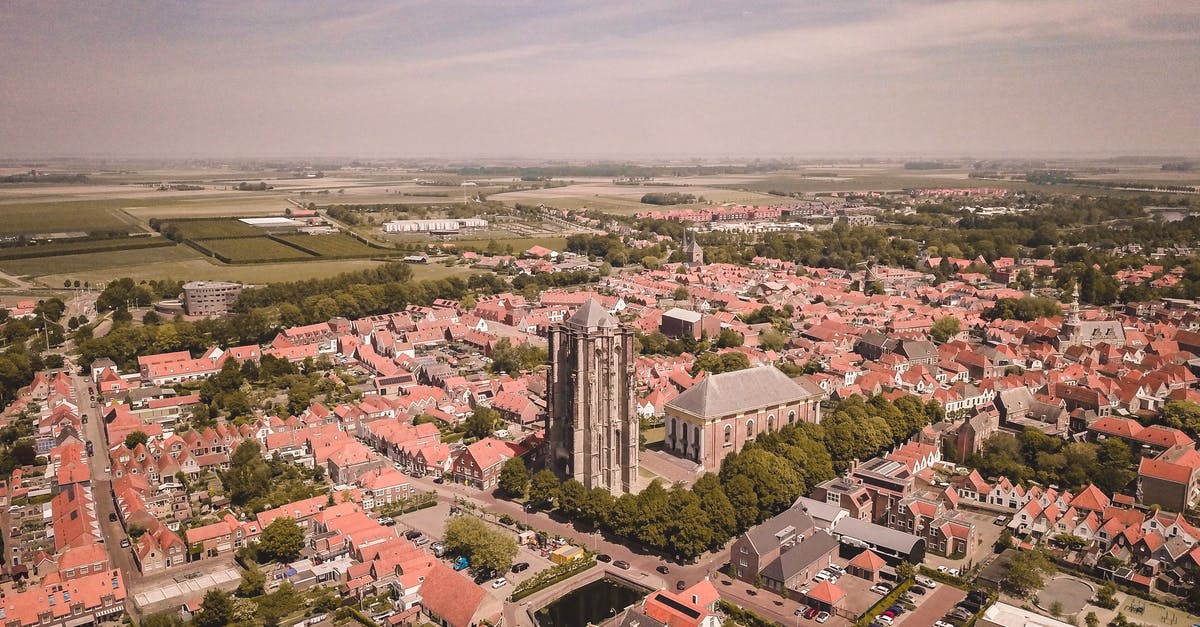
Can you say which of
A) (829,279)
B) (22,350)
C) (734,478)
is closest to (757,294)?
(829,279)

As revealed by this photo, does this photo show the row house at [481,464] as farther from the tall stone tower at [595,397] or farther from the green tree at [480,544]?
the green tree at [480,544]

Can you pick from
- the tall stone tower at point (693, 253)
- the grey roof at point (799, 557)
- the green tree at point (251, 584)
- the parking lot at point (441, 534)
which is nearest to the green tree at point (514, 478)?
the parking lot at point (441, 534)

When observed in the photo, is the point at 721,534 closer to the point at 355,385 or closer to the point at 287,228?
the point at 355,385

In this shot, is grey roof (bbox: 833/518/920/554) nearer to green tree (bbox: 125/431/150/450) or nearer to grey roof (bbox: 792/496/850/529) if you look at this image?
grey roof (bbox: 792/496/850/529)

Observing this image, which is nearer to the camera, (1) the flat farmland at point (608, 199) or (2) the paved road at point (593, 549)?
(2) the paved road at point (593, 549)

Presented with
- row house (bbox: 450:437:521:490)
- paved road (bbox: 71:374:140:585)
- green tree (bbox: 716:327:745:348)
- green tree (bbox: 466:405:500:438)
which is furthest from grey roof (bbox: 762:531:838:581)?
green tree (bbox: 716:327:745:348)

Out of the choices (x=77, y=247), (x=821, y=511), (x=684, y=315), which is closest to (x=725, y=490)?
(x=821, y=511)

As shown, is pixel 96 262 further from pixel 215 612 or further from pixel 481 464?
pixel 215 612
